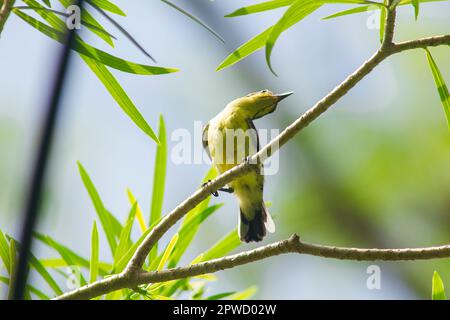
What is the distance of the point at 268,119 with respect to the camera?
3693 millimetres

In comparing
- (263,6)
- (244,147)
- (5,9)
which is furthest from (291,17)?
(244,147)

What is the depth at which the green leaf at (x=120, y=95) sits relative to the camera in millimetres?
1742

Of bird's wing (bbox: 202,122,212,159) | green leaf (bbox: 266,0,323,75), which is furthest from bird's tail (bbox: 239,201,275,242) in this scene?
green leaf (bbox: 266,0,323,75)

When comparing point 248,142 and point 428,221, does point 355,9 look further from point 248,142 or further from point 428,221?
point 428,221

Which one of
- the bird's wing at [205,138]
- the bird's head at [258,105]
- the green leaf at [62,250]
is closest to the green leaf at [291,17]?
the green leaf at [62,250]

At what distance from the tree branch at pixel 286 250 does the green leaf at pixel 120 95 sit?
0.24 metres

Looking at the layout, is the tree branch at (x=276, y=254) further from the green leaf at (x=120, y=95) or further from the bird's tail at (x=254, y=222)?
the bird's tail at (x=254, y=222)

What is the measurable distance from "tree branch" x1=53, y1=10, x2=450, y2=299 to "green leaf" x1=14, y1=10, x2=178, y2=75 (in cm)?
33

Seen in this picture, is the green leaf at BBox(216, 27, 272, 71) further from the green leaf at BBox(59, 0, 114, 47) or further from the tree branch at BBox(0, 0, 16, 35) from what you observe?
the tree branch at BBox(0, 0, 16, 35)

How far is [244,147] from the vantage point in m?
3.12

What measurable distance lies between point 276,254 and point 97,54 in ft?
2.19

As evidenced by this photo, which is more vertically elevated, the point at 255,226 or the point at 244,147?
the point at 244,147

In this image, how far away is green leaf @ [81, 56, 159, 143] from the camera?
1742 mm

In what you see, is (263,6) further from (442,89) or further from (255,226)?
(255,226)
